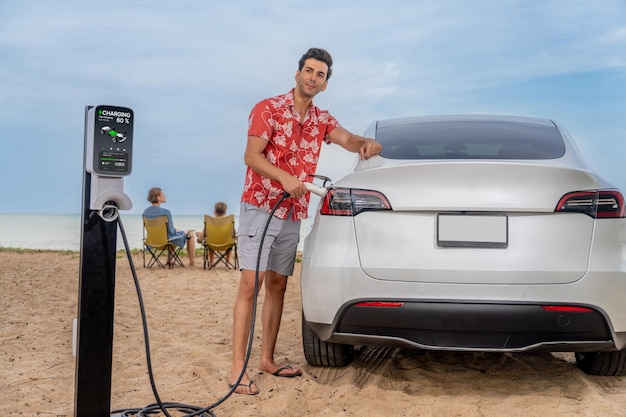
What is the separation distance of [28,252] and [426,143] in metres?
14.0

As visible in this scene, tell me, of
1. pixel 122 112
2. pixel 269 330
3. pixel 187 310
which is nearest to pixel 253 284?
pixel 269 330

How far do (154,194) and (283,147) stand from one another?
8.85m

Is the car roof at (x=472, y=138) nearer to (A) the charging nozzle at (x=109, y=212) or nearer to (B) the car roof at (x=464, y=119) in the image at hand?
(B) the car roof at (x=464, y=119)

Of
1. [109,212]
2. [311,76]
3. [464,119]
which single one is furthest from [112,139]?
[464,119]

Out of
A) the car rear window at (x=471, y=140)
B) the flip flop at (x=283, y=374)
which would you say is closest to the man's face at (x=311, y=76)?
the car rear window at (x=471, y=140)

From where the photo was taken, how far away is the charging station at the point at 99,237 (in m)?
2.93

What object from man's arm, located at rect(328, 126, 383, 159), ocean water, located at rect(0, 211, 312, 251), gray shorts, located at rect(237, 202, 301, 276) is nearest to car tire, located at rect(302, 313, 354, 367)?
gray shorts, located at rect(237, 202, 301, 276)

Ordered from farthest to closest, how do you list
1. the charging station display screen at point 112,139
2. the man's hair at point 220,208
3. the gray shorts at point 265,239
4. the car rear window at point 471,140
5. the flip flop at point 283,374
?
the man's hair at point 220,208 → the flip flop at point 283,374 → the gray shorts at point 265,239 → the car rear window at point 471,140 → the charging station display screen at point 112,139

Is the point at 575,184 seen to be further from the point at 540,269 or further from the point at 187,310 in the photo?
the point at 187,310

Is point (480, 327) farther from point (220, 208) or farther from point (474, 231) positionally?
point (220, 208)

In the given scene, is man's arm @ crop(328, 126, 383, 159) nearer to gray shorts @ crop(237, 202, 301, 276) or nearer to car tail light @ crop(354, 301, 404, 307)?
gray shorts @ crop(237, 202, 301, 276)

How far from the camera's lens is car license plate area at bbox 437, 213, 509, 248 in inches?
133

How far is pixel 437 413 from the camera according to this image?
11.9ft

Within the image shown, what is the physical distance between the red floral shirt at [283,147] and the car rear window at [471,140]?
0.43 metres
